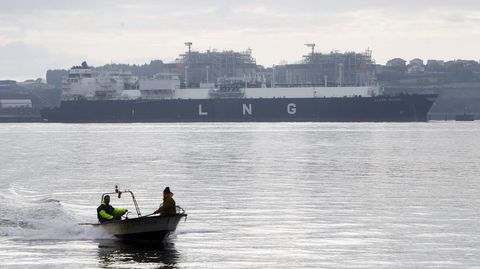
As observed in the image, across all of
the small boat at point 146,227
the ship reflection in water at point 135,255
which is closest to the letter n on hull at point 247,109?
the small boat at point 146,227

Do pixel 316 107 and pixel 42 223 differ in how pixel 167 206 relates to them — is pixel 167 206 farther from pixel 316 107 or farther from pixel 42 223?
pixel 316 107

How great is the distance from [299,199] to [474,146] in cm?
5839

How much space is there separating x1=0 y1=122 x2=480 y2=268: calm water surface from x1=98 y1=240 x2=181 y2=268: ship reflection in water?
1.3 inches

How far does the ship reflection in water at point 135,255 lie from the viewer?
97.9 ft

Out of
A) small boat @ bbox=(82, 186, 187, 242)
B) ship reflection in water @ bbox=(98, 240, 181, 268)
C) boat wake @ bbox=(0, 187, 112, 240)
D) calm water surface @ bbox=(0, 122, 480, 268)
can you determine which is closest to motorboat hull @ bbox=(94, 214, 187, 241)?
small boat @ bbox=(82, 186, 187, 242)

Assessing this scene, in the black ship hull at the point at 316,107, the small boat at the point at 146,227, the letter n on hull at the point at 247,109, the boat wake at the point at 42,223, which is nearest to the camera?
the small boat at the point at 146,227

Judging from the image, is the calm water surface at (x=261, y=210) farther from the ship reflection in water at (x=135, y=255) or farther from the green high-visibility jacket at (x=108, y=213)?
the green high-visibility jacket at (x=108, y=213)

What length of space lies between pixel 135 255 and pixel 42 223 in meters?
7.53

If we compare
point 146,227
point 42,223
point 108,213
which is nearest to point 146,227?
point 146,227

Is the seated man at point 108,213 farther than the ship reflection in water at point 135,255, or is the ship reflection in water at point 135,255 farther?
the seated man at point 108,213

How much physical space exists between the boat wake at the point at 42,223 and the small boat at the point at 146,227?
2.48ft

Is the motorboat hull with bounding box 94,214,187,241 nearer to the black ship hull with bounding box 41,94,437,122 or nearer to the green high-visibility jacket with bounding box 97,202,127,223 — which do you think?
the green high-visibility jacket with bounding box 97,202,127,223

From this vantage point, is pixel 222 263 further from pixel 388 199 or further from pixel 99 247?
pixel 388 199

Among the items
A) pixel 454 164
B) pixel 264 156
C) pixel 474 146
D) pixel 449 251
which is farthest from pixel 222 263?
pixel 474 146
